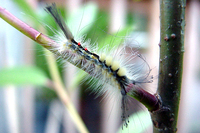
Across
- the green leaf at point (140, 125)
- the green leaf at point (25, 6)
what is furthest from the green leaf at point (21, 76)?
the green leaf at point (140, 125)

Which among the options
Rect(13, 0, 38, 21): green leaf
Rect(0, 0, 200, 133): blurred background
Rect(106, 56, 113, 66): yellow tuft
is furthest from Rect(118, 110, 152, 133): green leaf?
Rect(0, 0, 200, 133): blurred background

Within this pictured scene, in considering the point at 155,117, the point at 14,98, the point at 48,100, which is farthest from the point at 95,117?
the point at 155,117

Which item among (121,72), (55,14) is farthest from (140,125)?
(55,14)

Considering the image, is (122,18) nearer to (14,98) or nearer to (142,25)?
(142,25)

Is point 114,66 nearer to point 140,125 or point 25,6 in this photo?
point 140,125

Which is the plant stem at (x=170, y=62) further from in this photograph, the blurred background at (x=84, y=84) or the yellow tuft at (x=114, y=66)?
the blurred background at (x=84, y=84)

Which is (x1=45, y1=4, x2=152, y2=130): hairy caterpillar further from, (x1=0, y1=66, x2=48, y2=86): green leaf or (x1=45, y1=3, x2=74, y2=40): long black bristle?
(x1=0, y1=66, x2=48, y2=86): green leaf

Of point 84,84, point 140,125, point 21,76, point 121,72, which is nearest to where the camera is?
point 121,72
